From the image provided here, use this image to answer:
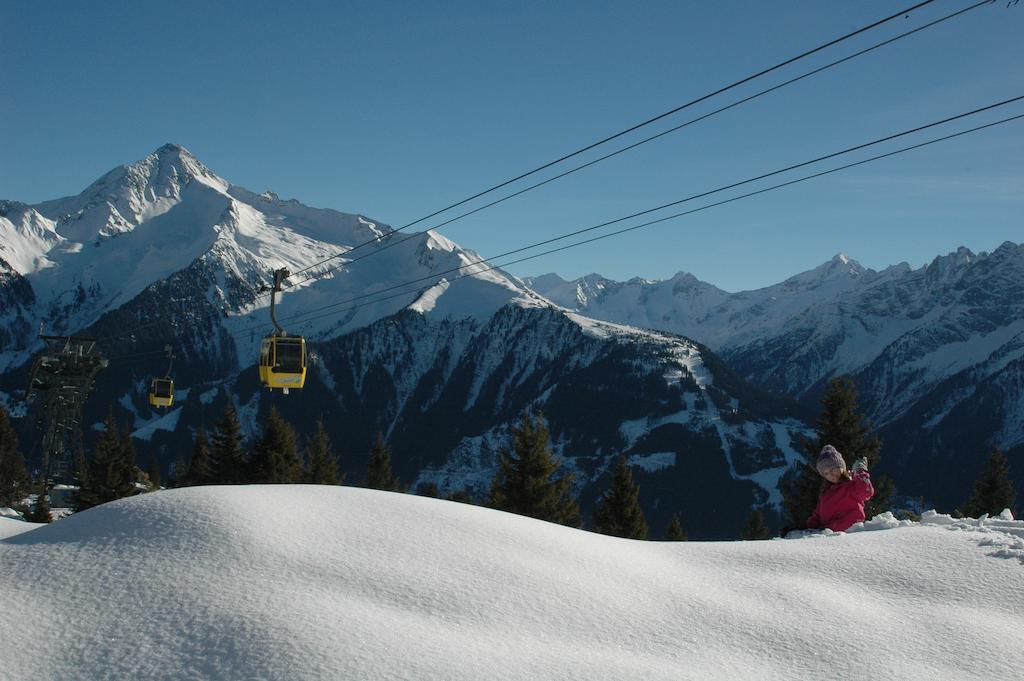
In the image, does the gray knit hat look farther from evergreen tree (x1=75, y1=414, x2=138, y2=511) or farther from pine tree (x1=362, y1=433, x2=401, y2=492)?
pine tree (x1=362, y1=433, x2=401, y2=492)

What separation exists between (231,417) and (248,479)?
371 cm

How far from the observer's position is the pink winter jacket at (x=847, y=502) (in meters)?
12.5

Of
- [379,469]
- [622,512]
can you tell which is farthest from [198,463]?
[622,512]

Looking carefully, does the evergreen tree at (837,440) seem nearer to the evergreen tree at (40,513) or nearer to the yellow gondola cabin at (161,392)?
the yellow gondola cabin at (161,392)

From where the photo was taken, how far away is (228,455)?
41.2 m

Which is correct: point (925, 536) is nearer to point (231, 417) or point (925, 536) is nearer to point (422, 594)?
point (422, 594)

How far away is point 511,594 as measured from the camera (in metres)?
7.83

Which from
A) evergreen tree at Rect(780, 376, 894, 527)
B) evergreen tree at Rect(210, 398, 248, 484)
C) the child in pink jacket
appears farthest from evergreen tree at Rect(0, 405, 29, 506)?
the child in pink jacket

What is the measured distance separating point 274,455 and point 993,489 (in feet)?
115

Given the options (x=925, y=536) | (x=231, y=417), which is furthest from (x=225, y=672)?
(x=231, y=417)

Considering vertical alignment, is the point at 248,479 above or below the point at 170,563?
below

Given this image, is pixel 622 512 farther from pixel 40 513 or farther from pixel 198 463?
pixel 198 463

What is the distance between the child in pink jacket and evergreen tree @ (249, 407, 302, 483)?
105ft

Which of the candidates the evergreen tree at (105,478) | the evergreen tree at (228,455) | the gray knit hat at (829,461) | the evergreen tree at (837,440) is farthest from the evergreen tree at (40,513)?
the gray knit hat at (829,461)
